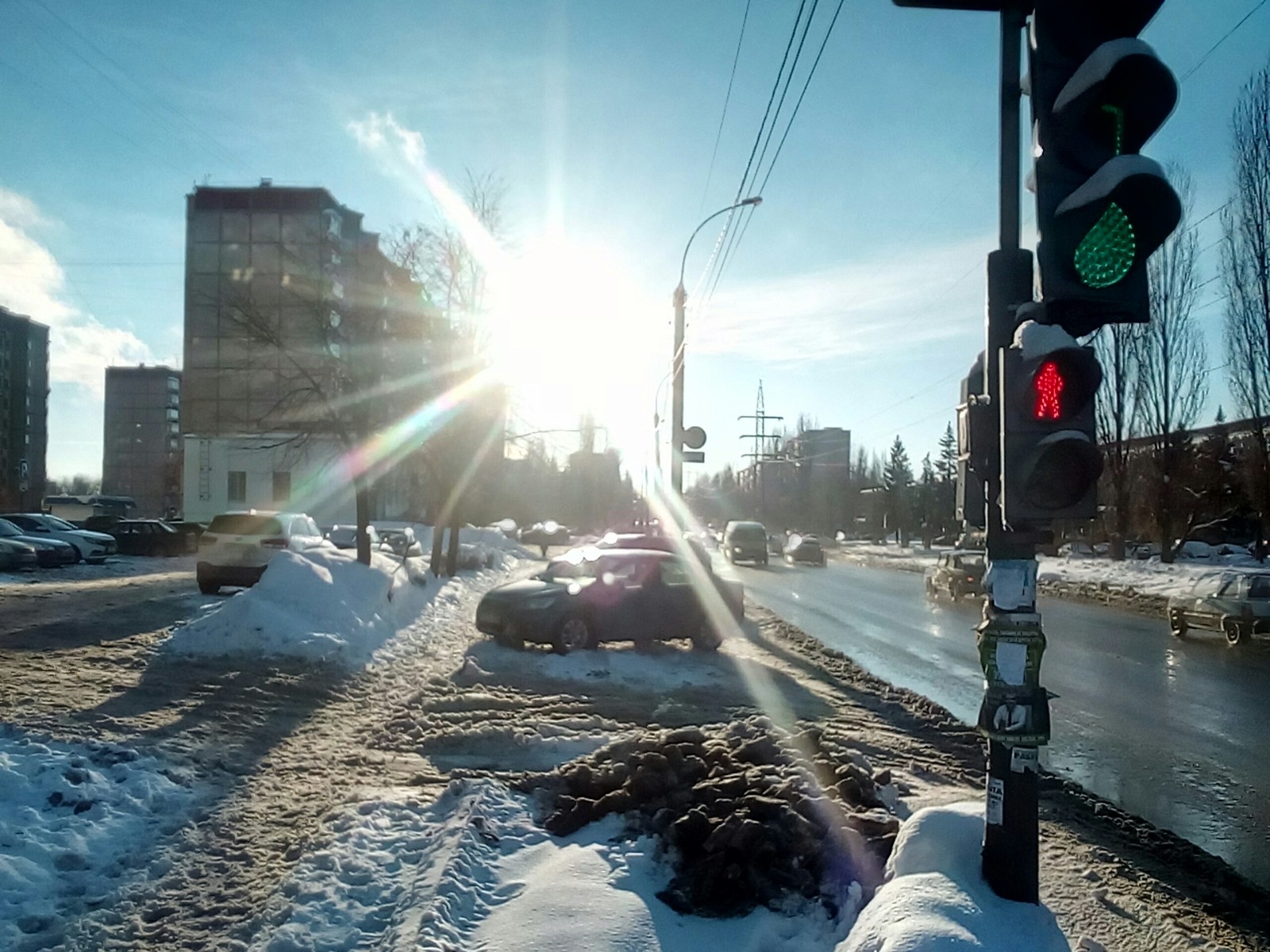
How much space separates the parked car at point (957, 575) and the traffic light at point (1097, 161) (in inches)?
995

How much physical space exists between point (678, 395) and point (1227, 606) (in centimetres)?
1248

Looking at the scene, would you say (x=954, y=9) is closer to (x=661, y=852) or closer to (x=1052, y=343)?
(x=1052, y=343)

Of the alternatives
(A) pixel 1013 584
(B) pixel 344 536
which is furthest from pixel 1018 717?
(B) pixel 344 536

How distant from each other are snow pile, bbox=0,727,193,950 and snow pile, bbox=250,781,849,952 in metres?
1.00

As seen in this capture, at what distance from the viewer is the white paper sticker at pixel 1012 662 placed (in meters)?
3.96

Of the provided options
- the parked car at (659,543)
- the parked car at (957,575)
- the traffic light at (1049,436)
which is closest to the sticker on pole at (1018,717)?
the traffic light at (1049,436)

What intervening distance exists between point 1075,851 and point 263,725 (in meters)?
6.84

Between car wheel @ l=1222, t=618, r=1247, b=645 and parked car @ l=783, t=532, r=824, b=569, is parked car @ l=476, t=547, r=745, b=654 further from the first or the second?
parked car @ l=783, t=532, r=824, b=569

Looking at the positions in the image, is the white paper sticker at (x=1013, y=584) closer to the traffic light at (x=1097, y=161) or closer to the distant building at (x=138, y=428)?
the traffic light at (x=1097, y=161)

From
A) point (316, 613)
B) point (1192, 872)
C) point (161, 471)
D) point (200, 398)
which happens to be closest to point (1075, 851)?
point (1192, 872)

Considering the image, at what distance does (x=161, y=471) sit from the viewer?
10819cm

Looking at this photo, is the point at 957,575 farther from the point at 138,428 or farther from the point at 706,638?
the point at 138,428

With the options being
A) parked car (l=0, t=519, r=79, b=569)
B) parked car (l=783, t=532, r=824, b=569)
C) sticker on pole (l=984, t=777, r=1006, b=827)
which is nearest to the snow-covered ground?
parked car (l=783, t=532, r=824, b=569)

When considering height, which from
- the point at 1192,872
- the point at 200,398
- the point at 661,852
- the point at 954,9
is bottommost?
the point at 1192,872
